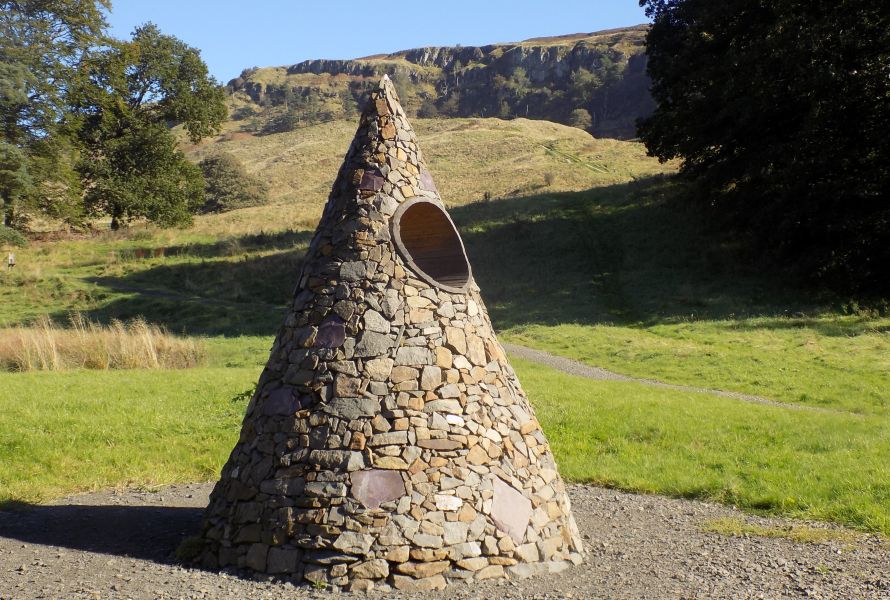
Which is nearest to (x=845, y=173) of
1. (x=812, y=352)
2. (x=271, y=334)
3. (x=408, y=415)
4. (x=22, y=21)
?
(x=812, y=352)

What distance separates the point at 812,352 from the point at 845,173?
6.65 meters

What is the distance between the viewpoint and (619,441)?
10938mm

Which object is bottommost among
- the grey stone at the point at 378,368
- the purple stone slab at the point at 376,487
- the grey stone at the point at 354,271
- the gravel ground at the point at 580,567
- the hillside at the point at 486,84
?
the gravel ground at the point at 580,567

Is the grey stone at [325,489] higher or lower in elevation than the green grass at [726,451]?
higher

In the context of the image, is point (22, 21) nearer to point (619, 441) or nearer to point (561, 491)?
point (619, 441)

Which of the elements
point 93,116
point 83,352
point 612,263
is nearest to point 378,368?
point 83,352

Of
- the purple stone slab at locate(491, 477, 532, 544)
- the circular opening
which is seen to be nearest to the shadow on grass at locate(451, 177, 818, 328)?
the circular opening

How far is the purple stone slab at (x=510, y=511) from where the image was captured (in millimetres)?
5715

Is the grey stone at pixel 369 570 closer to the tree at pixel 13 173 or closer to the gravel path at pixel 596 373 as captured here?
the gravel path at pixel 596 373

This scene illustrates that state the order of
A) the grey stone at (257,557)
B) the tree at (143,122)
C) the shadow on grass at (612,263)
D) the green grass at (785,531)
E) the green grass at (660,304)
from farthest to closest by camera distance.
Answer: the tree at (143,122) < the shadow on grass at (612,263) < the green grass at (660,304) < the green grass at (785,531) < the grey stone at (257,557)

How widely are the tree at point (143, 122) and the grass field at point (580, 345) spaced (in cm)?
207

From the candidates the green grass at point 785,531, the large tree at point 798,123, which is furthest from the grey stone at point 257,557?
the large tree at point 798,123

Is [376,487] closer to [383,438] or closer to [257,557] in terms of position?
[383,438]

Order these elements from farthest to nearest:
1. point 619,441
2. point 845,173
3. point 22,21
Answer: point 22,21 < point 845,173 < point 619,441
